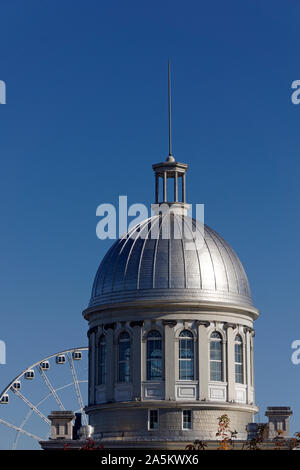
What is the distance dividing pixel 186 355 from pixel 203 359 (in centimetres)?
110

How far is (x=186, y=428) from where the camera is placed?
261 feet

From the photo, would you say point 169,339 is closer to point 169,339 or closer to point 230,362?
point 169,339

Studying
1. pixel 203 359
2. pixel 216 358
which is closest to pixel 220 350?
pixel 216 358

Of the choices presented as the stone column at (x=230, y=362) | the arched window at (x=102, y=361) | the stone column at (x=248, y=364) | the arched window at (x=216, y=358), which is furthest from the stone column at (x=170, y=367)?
the stone column at (x=248, y=364)

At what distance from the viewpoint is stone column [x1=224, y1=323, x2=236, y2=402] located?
81.0 m

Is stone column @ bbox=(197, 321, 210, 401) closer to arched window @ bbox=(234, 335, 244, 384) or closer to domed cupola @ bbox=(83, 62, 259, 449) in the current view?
domed cupola @ bbox=(83, 62, 259, 449)

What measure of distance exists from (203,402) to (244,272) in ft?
32.4

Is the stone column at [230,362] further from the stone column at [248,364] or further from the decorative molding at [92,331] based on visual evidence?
the decorative molding at [92,331]

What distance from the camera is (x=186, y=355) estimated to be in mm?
80375

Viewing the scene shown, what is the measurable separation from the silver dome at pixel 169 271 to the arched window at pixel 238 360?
249 centimetres

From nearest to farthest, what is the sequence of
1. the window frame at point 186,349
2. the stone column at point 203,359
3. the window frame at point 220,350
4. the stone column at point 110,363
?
the stone column at point 203,359
the window frame at point 186,349
the window frame at point 220,350
the stone column at point 110,363

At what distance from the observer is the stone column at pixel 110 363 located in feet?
267

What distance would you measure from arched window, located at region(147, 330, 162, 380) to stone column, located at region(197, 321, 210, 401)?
8.22 ft
